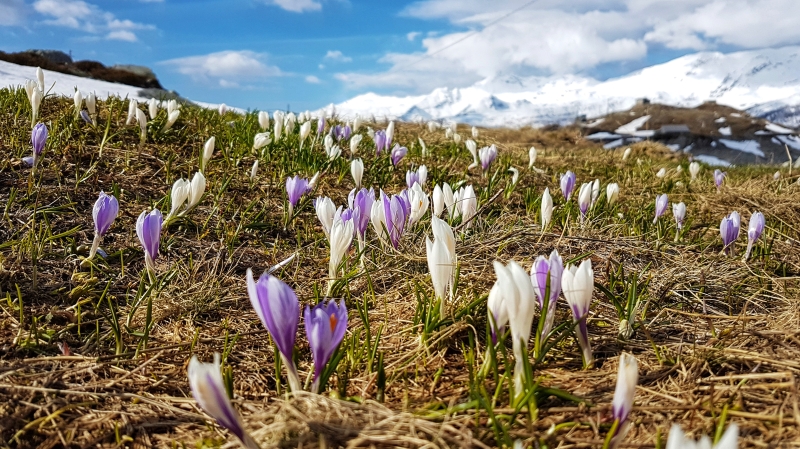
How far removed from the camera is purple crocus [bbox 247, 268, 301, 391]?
1.18 m

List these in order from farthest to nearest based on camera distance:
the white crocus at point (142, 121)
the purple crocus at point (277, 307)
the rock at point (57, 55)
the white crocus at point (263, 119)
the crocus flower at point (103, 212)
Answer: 1. the rock at point (57, 55)
2. the white crocus at point (263, 119)
3. the white crocus at point (142, 121)
4. the crocus flower at point (103, 212)
5. the purple crocus at point (277, 307)

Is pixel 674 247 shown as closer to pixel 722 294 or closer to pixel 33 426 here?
pixel 722 294

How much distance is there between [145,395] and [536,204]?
2853 millimetres

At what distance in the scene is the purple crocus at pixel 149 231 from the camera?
77.0 inches

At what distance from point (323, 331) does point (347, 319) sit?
225 millimetres

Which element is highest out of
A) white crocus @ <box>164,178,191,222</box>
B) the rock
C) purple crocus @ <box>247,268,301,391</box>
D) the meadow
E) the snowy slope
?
the rock

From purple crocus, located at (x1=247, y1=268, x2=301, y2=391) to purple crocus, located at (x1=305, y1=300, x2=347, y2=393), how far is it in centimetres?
4

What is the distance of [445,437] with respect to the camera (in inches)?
43.5

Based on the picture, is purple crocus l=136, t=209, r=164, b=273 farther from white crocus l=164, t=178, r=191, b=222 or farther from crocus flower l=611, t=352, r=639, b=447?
crocus flower l=611, t=352, r=639, b=447

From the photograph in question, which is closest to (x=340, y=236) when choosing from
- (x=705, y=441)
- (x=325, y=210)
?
(x=325, y=210)

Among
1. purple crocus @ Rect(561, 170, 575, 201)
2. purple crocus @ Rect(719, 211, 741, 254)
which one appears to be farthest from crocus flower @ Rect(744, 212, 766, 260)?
purple crocus @ Rect(561, 170, 575, 201)

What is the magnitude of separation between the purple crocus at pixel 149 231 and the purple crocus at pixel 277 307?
942 mm

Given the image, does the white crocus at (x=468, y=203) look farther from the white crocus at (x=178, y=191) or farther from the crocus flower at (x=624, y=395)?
the crocus flower at (x=624, y=395)

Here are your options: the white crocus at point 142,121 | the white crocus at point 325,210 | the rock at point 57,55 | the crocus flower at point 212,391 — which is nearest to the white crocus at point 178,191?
the white crocus at point 325,210
